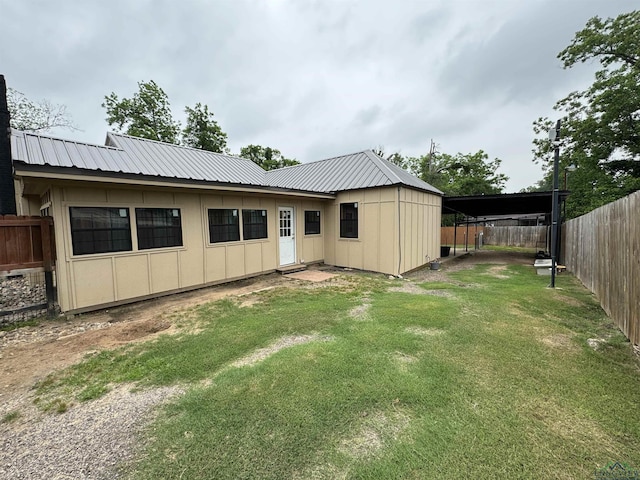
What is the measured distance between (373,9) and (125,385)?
11519 millimetres

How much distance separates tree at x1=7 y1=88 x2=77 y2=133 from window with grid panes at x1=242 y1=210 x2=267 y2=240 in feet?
55.8

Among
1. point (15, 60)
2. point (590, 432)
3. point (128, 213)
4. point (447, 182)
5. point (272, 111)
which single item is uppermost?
point (15, 60)

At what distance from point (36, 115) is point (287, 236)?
19.1m

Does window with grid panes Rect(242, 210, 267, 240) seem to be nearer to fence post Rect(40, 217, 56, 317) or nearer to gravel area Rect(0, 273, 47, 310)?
fence post Rect(40, 217, 56, 317)

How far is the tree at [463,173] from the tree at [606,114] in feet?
26.4

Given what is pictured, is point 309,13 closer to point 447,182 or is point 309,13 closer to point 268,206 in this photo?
point 268,206

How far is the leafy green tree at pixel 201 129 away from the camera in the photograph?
22.9 metres

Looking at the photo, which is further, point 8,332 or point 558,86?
point 558,86

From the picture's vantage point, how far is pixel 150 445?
1927 mm

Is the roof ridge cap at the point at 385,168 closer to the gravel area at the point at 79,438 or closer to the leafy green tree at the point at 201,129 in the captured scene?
the gravel area at the point at 79,438

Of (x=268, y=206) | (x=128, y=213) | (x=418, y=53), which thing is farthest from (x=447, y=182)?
(x=128, y=213)

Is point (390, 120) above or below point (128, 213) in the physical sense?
above

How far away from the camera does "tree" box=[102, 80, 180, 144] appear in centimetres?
2019

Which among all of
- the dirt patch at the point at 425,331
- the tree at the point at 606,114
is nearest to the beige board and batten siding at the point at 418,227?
the dirt patch at the point at 425,331
